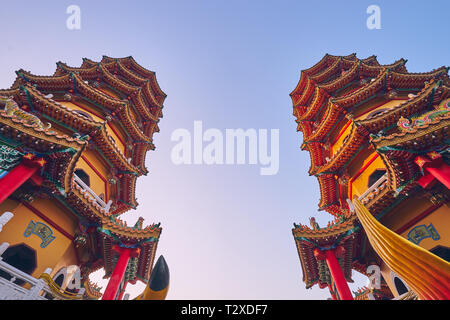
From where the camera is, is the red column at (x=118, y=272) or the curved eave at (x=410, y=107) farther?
the curved eave at (x=410, y=107)

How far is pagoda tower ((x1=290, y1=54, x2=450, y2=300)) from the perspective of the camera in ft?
14.0

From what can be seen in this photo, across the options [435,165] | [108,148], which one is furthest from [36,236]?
[435,165]

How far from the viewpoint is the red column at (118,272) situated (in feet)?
26.4

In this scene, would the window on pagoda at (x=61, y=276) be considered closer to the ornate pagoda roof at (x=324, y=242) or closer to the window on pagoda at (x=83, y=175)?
the window on pagoda at (x=83, y=175)

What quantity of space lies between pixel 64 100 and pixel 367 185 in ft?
52.6

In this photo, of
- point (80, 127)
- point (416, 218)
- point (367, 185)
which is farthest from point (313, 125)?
point (80, 127)

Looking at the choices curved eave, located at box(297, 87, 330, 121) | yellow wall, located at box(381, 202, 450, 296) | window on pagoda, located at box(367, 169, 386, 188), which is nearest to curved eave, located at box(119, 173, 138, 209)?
window on pagoda, located at box(367, 169, 386, 188)

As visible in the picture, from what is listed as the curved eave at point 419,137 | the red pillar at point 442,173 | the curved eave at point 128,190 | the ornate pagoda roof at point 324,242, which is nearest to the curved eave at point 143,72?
the curved eave at point 128,190

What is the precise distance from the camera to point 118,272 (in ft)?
28.5

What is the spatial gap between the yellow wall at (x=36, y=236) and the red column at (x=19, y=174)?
147 cm

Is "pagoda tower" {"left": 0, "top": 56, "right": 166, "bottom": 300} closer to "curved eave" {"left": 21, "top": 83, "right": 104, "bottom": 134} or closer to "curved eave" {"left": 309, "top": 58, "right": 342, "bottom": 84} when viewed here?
"curved eave" {"left": 21, "top": 83, "right": 104, "bottom": 134}

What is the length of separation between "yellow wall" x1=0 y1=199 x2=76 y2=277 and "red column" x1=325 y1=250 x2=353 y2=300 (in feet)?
33.2

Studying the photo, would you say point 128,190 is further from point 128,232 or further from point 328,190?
point 328,190
